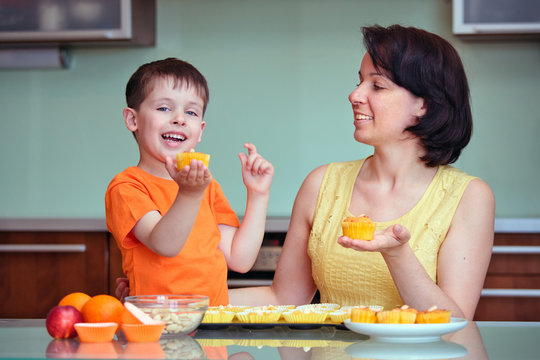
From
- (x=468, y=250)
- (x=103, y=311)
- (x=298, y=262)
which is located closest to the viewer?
(x=103, y=311)

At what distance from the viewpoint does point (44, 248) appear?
2.97 m

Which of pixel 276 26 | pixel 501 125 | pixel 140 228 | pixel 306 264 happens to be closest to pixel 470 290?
pixel 306 264

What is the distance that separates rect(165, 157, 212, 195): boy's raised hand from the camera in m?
1.18

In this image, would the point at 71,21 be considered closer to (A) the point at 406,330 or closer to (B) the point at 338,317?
(B) the point at 338,317

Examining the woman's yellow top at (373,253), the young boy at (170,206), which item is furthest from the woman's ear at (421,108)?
the young boy at (170,206)

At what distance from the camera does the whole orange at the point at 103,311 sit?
107 cm

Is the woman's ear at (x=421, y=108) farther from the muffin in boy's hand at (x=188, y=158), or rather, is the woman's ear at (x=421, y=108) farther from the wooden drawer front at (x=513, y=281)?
the wooden drawer front at (x=513, y=281)

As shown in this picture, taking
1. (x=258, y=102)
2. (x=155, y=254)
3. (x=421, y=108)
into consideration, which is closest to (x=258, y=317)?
(x=155, y=254)

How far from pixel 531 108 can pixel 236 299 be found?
86.2 inches

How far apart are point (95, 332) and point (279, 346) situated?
0.26 meters

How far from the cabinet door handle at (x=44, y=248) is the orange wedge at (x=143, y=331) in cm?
204

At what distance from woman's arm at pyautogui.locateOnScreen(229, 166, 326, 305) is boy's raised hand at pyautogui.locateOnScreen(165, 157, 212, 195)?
23.8 inches

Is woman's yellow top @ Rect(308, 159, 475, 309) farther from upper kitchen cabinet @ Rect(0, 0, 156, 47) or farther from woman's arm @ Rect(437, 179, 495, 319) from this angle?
upper kitchen cabinet @ Rect(0, 0, 156, 47)

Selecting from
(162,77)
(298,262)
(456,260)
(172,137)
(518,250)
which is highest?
(162,77)
